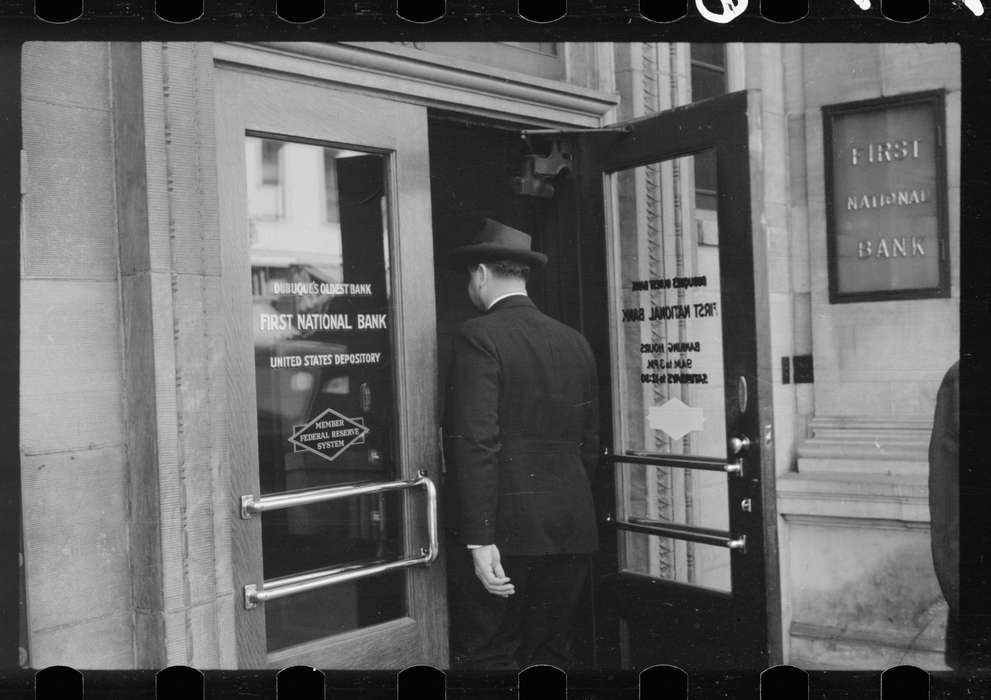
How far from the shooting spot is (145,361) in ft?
10.3

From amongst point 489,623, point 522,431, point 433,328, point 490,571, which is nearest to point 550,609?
point 489,623

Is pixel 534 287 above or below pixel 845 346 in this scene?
above

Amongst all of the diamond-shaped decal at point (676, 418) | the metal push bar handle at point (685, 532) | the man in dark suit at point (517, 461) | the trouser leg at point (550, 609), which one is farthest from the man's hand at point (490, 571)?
the diamond-shaped decal at point (676, 418)

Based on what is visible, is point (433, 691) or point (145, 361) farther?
point (433, 691)

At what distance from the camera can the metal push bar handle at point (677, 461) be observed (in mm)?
4027

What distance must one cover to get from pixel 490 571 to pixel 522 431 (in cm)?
54

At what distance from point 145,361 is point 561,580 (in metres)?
1.93

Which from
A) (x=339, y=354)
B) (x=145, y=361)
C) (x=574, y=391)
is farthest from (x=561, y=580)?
(x=145, y=361)

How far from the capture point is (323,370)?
377cm

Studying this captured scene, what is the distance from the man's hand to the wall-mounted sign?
235 centimetres

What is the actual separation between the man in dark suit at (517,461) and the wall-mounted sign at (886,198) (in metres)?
1.66

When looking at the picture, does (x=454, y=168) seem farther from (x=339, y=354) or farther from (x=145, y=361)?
(x=145, y=361)

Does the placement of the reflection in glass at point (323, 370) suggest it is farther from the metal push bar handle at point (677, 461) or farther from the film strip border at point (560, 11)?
the metal push bar handle at point (677, 461)

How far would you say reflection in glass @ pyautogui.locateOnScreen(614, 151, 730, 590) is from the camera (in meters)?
4.38
